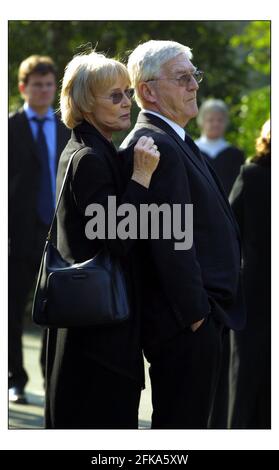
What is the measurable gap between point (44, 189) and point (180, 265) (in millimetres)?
3797

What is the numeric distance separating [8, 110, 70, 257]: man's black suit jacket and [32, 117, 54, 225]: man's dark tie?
0.11ft

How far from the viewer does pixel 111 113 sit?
4.40 metres

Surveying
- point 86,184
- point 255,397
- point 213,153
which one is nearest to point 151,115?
point 86,184

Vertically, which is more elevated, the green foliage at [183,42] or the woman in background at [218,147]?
the green foliage at [183,42]

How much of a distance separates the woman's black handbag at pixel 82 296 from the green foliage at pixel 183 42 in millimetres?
7015

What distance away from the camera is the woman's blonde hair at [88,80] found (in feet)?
14.3

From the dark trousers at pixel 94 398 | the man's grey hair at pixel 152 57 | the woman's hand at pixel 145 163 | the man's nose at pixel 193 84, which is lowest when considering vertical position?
the dark trousers at pixel 94 398

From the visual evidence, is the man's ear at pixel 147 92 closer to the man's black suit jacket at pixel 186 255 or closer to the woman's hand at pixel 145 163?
the man's black suit jacket at pixel 186 255

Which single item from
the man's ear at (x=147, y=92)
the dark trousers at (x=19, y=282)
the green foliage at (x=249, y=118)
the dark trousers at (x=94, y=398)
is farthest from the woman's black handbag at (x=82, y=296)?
the green foliage at (x=249, y=118)

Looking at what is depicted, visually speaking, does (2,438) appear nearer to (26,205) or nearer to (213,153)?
(26,205)

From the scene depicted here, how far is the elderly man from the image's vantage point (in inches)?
167

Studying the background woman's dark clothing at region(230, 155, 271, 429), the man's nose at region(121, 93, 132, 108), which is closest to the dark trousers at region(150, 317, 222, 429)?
the man's nose at region(121, 93, 132, 108)

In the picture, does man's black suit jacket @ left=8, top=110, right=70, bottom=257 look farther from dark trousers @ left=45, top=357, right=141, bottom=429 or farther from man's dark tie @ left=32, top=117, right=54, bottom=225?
dark trousers @ left=45, top=357, right=141, bottom=429
